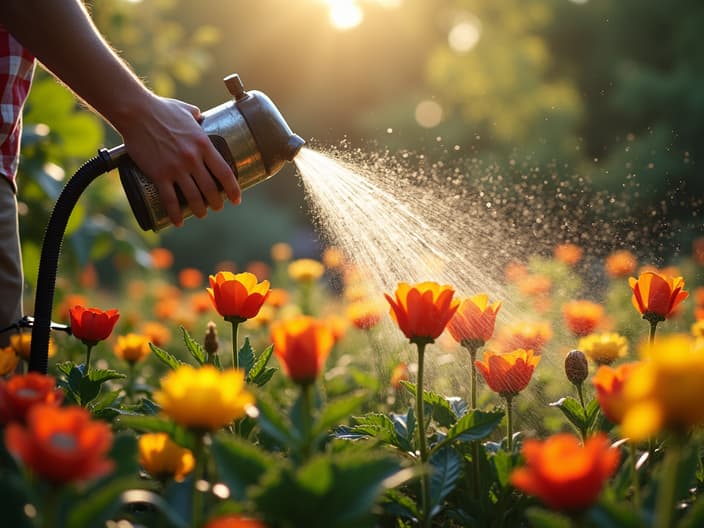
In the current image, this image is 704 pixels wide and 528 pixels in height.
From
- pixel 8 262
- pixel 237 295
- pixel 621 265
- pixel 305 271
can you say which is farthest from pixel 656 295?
pixel 305 271

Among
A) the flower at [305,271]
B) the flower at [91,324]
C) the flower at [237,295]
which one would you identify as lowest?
the flower at [91,324]

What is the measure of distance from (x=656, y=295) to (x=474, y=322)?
Result: 0.38 m

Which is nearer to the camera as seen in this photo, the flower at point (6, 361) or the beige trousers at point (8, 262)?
the flower at point (6, 361)

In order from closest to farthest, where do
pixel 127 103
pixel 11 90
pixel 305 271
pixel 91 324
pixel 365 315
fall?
pixel 127 103 → pixel 91 324 → pixel 11 90 → pixel 365 315 → pixel 305 271

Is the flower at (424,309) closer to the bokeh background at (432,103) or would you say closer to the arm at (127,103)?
the arm at (127,103)

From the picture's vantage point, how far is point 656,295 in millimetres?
1576

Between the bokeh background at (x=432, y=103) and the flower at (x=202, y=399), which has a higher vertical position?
the bokeh background at (x=432, y=103)

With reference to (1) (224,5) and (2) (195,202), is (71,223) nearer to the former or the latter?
(2) (195,202)

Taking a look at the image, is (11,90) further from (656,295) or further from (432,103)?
(432,103)

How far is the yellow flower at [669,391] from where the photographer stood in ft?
2.30

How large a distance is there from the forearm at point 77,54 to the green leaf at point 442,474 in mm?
877

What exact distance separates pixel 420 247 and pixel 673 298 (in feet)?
2.71

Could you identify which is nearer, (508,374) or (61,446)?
(61,446)

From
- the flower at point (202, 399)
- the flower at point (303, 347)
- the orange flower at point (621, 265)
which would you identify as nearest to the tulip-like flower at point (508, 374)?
the flower at point (303, 347)
